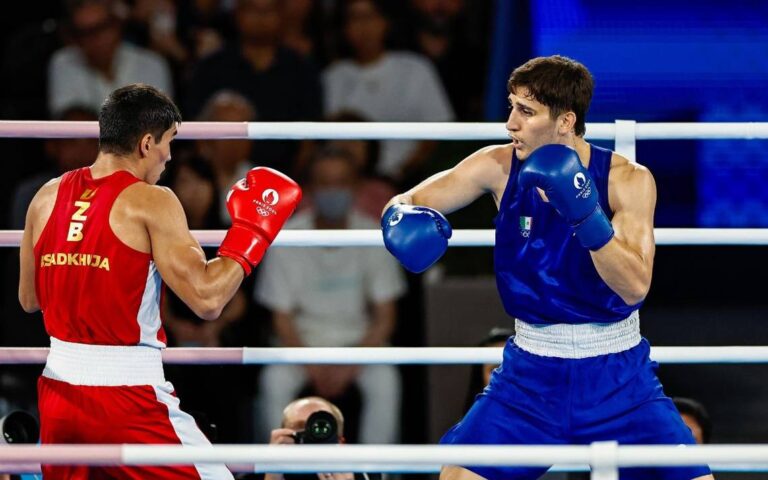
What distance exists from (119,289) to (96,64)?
138 inches

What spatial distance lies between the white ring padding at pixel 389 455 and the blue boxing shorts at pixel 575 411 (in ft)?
2.08

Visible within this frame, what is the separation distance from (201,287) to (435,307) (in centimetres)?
194

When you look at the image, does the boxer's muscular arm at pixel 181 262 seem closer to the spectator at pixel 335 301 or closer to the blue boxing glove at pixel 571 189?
the blue boxing glove at pixel 571 189

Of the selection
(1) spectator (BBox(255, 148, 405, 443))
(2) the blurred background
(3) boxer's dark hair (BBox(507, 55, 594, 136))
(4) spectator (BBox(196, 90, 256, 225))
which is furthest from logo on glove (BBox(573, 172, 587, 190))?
(4) spectator (BBox(196, 90, 256, 225))

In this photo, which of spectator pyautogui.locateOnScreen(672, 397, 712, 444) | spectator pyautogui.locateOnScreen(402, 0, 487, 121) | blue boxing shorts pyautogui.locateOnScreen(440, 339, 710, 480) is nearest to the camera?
blue boxing shorts pyautogui.locateOnScreen(440, 339, 710, 480)

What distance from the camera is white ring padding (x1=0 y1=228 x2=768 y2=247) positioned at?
3418mm

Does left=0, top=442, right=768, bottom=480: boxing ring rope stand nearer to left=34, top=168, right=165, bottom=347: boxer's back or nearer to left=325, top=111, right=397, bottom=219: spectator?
left=34, top=168, right=165, bottom=347: boxer's back

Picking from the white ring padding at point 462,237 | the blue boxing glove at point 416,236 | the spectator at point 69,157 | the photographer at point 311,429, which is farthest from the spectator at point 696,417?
the spectator at point 69,157

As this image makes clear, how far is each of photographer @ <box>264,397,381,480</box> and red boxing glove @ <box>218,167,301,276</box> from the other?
619 mm

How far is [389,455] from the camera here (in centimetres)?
228

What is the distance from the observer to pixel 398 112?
609cm

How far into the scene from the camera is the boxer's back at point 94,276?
113 inches

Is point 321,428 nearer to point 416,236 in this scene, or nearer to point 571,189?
point 416,236

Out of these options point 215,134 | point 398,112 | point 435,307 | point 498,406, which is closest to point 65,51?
point 398,112
